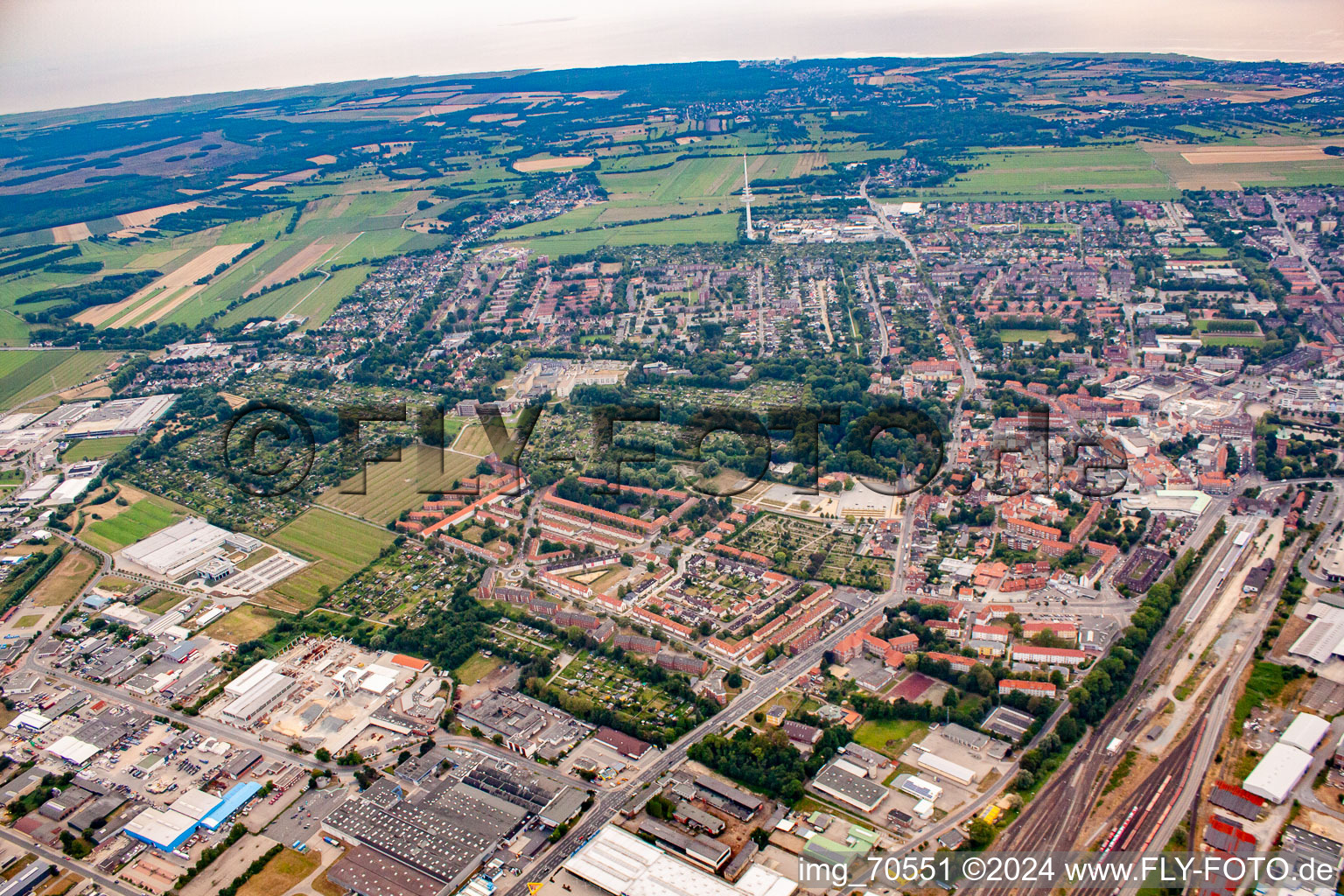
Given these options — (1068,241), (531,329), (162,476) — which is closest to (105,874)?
(162,476)

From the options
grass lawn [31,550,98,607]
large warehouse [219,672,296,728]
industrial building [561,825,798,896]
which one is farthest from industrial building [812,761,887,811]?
grass lawn [31,550,98,607]

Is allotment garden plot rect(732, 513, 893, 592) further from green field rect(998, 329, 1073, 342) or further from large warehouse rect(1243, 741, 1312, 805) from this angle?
green field rect(998, 329, 1073, 342)

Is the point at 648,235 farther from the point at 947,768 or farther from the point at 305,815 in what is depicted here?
the point at 305,815

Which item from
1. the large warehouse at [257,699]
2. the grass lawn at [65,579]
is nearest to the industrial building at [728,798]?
the large warehouse at [257,699]

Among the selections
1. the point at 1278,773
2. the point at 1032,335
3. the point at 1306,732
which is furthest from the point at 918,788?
Answer: the point at 1032,335

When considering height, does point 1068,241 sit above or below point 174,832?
above

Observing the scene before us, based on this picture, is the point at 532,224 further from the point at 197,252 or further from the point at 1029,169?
the point at 1029,169
